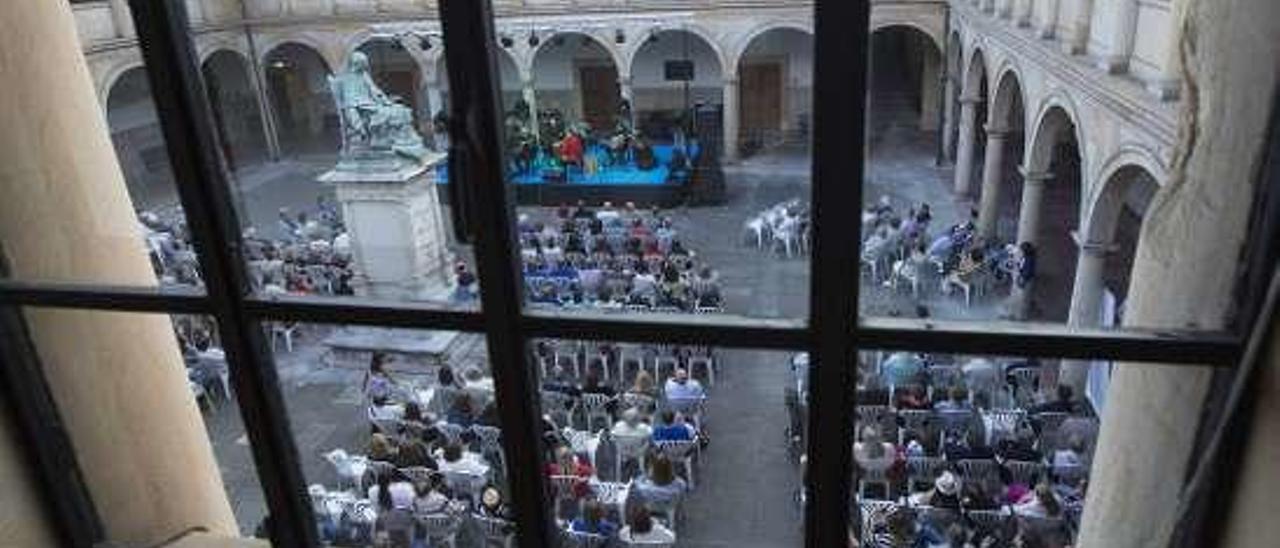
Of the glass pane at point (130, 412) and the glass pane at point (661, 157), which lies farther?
the glass pane at point (661, 157)

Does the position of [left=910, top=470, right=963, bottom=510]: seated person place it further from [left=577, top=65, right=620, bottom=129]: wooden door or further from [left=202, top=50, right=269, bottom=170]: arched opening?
[left=577, top=65, right=620, bottom=129]: wooden door

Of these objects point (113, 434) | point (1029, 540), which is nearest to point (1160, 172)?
point (1029, 540)

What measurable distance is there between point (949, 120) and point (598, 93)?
30.0 ft

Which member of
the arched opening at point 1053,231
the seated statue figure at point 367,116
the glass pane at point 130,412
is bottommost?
the arched opening at point 1053,231

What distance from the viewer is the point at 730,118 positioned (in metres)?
22.9

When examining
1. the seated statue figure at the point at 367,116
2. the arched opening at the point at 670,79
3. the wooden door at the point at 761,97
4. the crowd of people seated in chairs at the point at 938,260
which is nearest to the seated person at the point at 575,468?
the seated statue figure at the point at 367,116

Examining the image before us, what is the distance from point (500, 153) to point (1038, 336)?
98 centimetres

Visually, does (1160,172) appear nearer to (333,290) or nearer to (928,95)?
(333,290)

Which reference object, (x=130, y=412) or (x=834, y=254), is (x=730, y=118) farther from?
(x=834, y=254)

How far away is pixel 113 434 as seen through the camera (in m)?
2.56

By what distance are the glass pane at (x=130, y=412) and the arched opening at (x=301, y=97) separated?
25163 mm

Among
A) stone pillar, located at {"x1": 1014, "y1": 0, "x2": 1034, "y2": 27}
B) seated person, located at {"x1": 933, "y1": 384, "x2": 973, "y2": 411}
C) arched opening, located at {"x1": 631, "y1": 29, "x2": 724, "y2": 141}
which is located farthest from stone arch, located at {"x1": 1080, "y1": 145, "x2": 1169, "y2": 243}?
arched opening, located at {"x1": 631, "y1": 29, "x2": 724, "y2": 141}

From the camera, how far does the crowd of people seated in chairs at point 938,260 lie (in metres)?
13.5

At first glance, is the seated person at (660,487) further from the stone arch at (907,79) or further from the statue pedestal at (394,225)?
the stone arch at (907,79)
